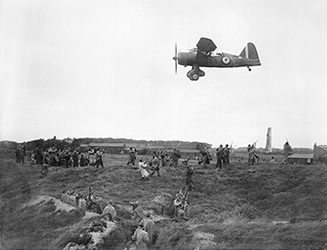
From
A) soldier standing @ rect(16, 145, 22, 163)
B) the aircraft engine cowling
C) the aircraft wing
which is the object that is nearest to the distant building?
the aircraft wing

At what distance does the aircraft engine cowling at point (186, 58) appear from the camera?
2811cm

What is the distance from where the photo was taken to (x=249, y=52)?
97.9 ft

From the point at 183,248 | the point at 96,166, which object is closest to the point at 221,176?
the point at 96,166

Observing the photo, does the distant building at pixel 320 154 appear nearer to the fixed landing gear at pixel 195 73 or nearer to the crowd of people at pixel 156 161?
the crowd of people at pixel 156 161

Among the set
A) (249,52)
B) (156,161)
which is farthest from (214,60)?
(156,161)

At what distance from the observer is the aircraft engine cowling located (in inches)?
1107

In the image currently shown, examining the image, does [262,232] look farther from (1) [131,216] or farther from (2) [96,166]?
(2) [96,166]

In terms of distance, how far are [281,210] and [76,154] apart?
1638 cm

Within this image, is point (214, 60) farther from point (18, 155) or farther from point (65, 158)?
point (18, 155)

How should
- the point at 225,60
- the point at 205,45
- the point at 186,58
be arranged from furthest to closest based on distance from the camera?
the point at 225,60, the point at 186,58, the point at 205,45

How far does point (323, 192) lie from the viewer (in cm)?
2136

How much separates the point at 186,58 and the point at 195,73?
140 centimetres

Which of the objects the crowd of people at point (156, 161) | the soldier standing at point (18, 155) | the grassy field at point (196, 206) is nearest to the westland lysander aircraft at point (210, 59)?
the crowd of people at point (156, 161)

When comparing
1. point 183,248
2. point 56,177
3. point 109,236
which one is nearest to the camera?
point 183,248
